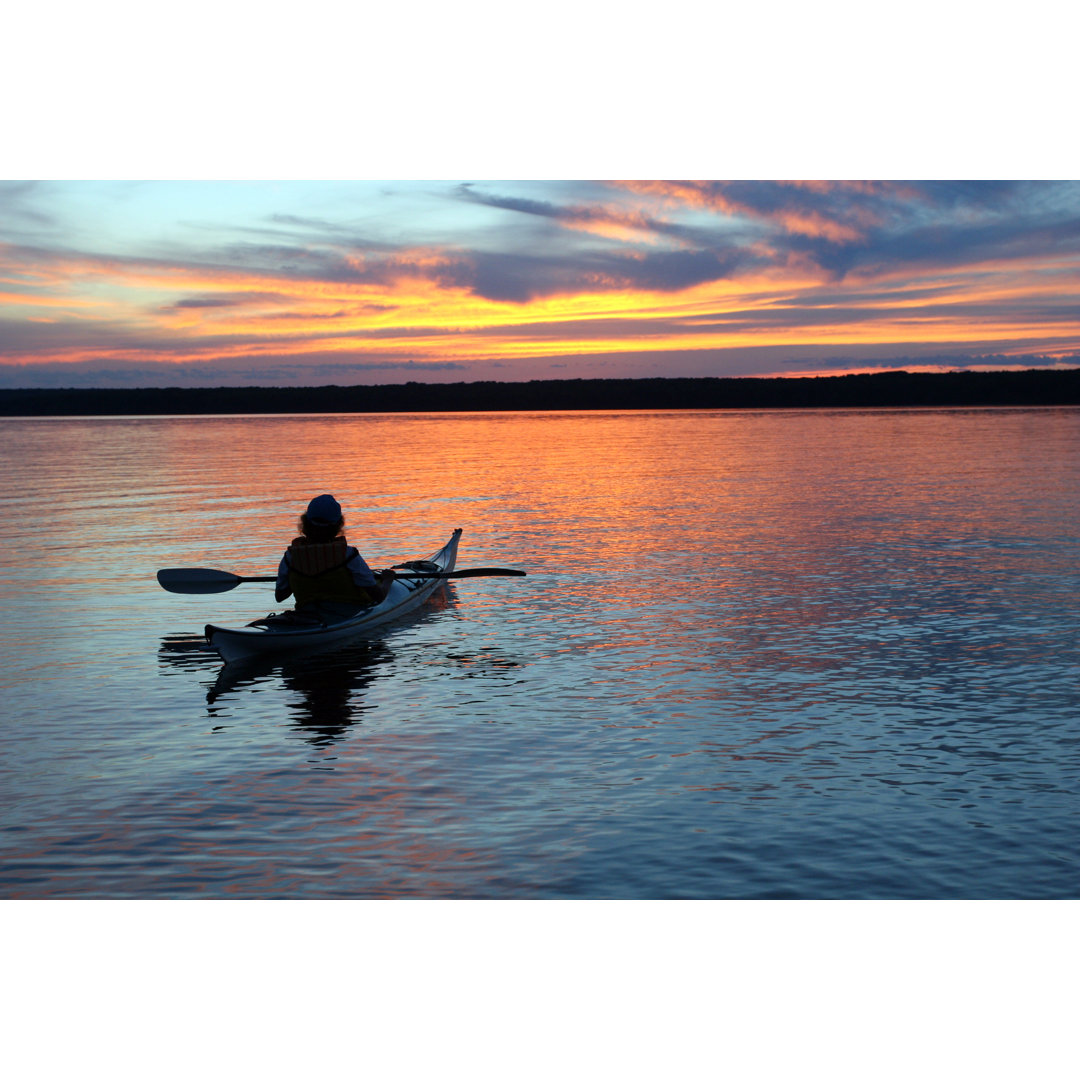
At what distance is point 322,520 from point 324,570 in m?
0.89

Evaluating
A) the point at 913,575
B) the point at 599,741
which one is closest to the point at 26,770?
the point at 599,741

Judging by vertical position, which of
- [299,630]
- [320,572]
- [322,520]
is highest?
[322,520]

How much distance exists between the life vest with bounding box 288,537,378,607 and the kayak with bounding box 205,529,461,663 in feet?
0.95

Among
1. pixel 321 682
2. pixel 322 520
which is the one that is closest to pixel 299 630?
pixel 321 682

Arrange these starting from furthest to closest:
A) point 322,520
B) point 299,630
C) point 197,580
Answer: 1. point 197,580
2. point 299,630
3. point 322,520

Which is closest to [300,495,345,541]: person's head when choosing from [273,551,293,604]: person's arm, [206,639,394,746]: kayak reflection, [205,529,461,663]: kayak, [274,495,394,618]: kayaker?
[274,495,394,618]: kayaker

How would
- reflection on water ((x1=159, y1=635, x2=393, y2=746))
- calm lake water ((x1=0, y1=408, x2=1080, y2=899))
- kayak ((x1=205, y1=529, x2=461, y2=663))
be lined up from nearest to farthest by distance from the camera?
calm lake water ((x1=0, y1=408, x2=1080, y2=899)), reflection on water ((x1=159, y1=635, x2=393, y2=746)), kayak ((x1=205, y1=529, x2=461, y2=663))

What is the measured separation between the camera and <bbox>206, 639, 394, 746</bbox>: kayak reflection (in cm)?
1052

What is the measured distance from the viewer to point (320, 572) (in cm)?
1345

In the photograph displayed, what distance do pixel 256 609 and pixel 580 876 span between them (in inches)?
422

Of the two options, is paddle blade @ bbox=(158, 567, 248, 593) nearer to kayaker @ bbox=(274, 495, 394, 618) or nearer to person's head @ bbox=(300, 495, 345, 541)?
kayaker @ bbox=(274, 495, 394, 618)

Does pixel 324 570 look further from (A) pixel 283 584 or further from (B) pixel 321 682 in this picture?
(B) pixel 321 682

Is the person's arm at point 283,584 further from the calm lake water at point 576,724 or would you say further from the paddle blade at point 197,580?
the paddle blade at point 197,580

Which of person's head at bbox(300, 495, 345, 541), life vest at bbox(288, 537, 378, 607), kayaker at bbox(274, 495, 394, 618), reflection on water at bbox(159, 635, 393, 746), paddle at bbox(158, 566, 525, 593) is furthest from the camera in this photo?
paddle at bbox(158, 566, 525, 593)
